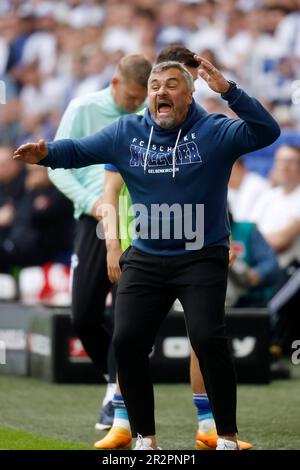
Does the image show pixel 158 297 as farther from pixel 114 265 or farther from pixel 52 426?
pixel 52 426

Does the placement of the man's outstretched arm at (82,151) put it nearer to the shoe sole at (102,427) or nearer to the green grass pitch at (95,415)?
the green grass pitch at (95,415)

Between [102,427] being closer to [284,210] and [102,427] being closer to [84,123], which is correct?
[84,123]

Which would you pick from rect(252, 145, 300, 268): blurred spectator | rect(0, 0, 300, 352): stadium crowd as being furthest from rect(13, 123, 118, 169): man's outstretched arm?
rect(252, 145, 300, 268): blurred spectator

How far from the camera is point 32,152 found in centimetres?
511

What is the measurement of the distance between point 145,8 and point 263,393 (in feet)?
29.0

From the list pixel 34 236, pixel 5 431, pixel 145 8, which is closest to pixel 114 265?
pixel 5 431

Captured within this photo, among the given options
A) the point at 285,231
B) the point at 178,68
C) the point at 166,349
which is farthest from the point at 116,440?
the point at 285,231

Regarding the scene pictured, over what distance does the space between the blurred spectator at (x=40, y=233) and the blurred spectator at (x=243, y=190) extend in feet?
6.46

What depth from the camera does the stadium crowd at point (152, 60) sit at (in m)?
9.95

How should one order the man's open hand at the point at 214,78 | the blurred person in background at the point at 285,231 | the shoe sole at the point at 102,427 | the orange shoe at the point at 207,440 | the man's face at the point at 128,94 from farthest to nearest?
the blurred person in background at the point at 285,231 → the shoe sole at the point at 102,427 → the man's face at the point at 128,94 → the orange shoe at the point at 207,440 → the man's open hand at the point at 214,78

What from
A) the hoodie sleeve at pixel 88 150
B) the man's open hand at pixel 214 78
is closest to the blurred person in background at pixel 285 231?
the hoodie sleeve at pixel 88 150

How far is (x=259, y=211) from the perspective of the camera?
418 inches

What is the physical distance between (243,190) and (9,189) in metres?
3.32

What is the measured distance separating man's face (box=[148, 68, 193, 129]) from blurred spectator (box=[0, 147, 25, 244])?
7.64 metres
